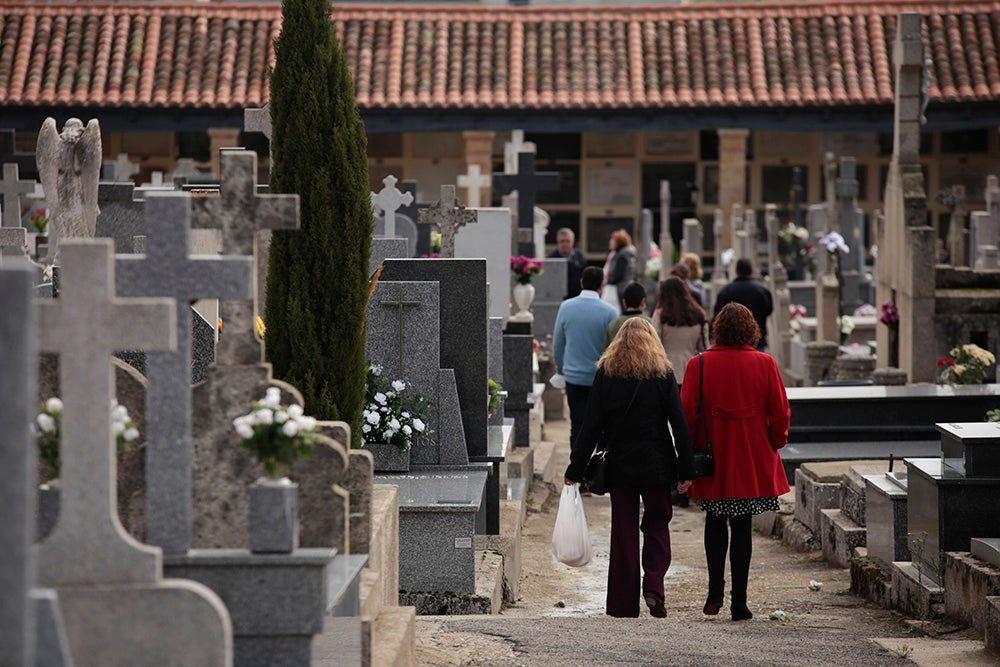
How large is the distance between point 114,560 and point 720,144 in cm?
2478

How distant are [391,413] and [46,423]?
451 centimetres

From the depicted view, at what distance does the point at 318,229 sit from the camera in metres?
7.02

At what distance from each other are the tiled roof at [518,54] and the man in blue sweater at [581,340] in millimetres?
15750

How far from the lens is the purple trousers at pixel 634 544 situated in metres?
7.56

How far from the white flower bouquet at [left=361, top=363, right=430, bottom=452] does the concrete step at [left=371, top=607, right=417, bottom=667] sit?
2416 millimetres

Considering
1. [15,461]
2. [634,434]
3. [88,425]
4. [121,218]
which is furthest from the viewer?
[121,218]

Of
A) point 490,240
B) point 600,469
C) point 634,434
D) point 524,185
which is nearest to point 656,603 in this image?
point 600,469

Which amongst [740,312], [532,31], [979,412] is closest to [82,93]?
[532,31]

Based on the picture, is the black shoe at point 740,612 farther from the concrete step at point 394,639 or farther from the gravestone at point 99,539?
the gravestone at point 99,539

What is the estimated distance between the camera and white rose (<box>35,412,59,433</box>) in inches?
157

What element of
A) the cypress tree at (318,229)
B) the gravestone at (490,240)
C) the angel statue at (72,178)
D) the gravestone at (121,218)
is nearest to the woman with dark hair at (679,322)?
the gravestone at (490,240)

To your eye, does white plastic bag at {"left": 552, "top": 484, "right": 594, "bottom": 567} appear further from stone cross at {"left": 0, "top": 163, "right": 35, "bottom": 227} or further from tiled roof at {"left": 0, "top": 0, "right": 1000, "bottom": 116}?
tiled roof at {"left": 0, "top": 0, "right": 1000, "bottom": 116}

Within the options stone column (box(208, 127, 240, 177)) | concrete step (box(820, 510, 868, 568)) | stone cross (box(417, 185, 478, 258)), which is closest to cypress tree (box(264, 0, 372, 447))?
concrete step (box(820, 510, 868, 568))

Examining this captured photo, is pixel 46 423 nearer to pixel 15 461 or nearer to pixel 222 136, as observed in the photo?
pixel 15 461
